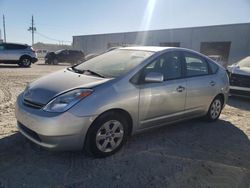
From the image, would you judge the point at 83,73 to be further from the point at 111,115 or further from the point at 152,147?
the point at 152,147

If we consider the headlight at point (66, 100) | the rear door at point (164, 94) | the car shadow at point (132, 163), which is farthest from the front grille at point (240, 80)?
the headlight at point (66, 100)

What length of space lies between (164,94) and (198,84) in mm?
1064

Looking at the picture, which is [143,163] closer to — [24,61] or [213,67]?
[213,67]

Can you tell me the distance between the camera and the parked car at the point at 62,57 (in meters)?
24.9

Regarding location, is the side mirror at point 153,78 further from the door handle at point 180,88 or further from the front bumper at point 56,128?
the front bumper at point 56,128

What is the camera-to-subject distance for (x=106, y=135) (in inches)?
135

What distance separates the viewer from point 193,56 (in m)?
4.85

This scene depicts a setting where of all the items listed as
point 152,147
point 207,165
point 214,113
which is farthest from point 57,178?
point 214,113

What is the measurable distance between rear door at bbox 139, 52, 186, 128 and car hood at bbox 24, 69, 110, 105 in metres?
0.74

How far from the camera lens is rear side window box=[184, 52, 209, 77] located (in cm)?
461

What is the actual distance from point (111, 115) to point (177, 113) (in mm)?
1519

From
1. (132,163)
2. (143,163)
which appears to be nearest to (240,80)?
(143,163)

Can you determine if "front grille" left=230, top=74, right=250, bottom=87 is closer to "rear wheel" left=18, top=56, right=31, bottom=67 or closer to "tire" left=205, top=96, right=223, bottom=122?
"tire" left=205, top=96, right=223, bottom=122

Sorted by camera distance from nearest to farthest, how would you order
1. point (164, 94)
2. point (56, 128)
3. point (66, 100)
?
point (56, 128) → point (66, 100) → point (164, 94)
